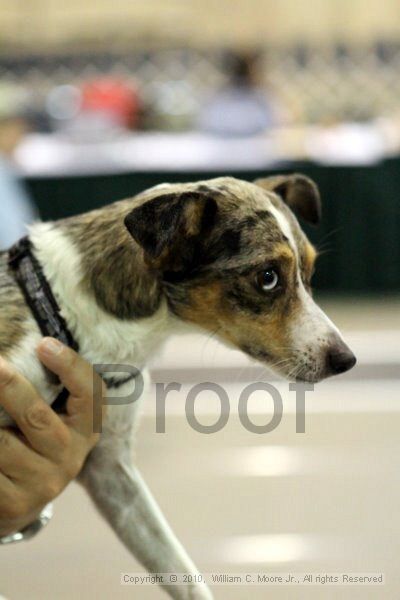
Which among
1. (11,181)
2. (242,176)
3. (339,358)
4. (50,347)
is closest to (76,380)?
(50,347)

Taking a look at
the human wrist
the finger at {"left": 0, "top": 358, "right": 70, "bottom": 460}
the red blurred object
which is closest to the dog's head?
the finger at {"left": 0, "top": 358, "right": 70, "bottom": 460}

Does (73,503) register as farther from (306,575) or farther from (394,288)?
(394,288)

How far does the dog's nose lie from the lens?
1.58 m

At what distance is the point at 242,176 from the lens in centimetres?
476

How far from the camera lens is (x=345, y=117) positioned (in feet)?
22.5

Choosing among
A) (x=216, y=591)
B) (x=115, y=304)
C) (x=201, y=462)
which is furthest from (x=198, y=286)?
(x=201, y=462)

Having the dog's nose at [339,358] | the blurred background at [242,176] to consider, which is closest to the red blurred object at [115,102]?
the blurred background at [242,176]

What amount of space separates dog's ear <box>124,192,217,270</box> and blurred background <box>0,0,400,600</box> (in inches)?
12.8

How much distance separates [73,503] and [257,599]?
2.74 ft

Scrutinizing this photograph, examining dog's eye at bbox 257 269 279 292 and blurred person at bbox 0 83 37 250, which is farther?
blurred person at bbox 0 83 37 250

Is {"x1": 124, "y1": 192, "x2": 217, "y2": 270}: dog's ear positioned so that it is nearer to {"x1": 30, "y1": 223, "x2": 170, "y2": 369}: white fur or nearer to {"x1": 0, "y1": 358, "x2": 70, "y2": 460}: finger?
{"x1": 30, "y1": 223, "x2": 170, "y2": 369}: white fur

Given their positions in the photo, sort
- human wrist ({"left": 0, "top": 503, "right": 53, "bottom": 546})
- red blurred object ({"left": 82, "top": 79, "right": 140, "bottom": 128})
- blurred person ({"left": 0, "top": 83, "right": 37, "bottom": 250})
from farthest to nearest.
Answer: red blurred object ({"left": 82, "top": 79, "right": 140, "bottom": 128}), blurred person ({"left": 0, "top": 83, "right": 37, "bottom": 250}), human wrist ({"left": 0, "top": 503, "right": 53, "bottom": 546})

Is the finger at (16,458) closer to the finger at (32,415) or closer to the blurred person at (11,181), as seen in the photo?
the finger at (32,415)

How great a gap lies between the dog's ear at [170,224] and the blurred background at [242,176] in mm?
324
